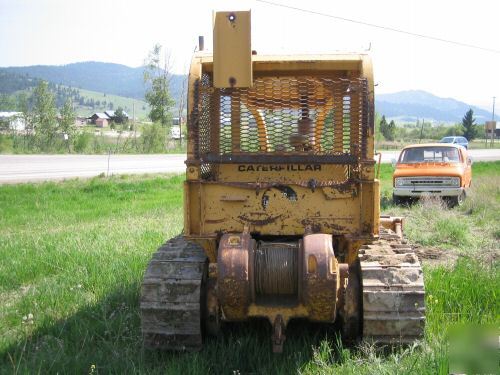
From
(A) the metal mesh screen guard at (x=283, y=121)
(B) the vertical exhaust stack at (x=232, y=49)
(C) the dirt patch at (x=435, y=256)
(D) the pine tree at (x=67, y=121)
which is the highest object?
(D) the pine tree at (x=67, y=121)

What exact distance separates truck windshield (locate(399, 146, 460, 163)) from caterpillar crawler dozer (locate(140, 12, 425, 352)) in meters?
11.1

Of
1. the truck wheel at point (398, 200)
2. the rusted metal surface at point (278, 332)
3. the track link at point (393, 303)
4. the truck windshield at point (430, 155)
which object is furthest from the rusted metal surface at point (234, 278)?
the truck windshield at point (430, 155)

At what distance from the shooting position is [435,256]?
26.7 feet

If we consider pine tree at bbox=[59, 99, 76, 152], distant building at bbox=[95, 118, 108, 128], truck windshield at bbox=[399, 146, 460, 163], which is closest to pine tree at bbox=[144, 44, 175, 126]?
pine tree at bbox=[59, 99, 76, 152]

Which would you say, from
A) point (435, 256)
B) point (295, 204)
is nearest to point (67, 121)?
point (435, 256)

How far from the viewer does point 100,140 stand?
2077 inches

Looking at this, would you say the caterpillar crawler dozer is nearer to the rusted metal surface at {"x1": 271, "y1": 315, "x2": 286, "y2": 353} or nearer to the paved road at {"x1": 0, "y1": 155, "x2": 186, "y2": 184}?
the rusted metal surface at {"x1": 271, "y1": 315, "x2": 286, "y2": 353}

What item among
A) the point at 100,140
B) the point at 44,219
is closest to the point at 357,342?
the point at 44,219

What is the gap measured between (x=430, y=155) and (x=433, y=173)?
1.19 m

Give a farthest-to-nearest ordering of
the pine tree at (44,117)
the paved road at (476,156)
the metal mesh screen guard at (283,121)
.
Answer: the pine tree at (44,117) → the paved road at (476,156) → the metal mesh screen guard at (283,121)

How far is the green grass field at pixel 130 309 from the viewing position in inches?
171

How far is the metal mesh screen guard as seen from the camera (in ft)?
15.1

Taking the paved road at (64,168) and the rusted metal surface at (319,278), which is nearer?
the rusted metal surface at (319,278)

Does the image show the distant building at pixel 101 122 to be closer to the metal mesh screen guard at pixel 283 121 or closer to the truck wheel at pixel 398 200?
the truck wheel at pixel 398 200
